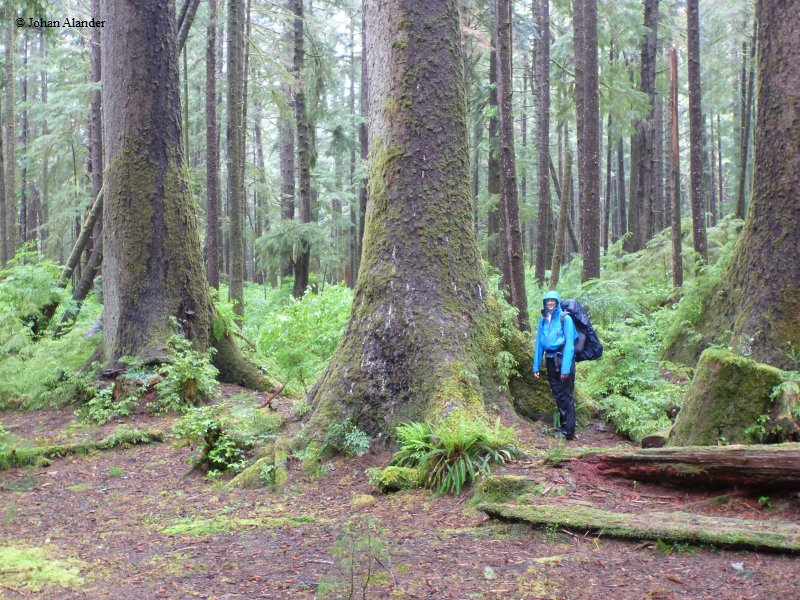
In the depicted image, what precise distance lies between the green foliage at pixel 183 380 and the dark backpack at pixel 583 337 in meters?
5.41

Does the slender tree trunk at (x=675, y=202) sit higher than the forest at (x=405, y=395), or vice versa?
the slender tree trunk at (x=675, y=202)

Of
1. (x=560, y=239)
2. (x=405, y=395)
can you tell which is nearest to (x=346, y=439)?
(x=405, y=395)

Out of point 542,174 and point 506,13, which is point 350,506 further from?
point 542,174

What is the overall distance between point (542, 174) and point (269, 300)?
10539mm

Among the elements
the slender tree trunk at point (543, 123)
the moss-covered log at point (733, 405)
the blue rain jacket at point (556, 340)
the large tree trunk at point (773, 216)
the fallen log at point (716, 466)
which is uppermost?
the slender tree trunk at point (543, 123)

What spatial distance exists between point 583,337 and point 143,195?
7042 millimetres

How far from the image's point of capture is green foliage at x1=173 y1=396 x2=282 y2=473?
659 cm

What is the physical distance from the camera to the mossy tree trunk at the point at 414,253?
21.1 ft

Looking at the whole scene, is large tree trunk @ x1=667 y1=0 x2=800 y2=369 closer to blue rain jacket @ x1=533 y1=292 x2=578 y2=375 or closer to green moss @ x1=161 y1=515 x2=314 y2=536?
blue rain jacket @ x1=533 y1=292 x2=578 y2=375

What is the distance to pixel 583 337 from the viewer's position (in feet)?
25.1

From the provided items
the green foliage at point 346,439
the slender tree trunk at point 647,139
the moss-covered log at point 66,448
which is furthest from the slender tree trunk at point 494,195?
the green foliage at point 346,439

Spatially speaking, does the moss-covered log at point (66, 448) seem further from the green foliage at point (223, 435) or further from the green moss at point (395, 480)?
the green moss at point (395, 480)

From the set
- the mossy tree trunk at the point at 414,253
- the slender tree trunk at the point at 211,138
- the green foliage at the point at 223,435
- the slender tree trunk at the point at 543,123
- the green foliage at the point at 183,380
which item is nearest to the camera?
the mossy tree trunk at the point at 414,253

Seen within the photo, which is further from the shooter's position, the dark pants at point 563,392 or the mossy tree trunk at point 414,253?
the dark pants at point 563,392
